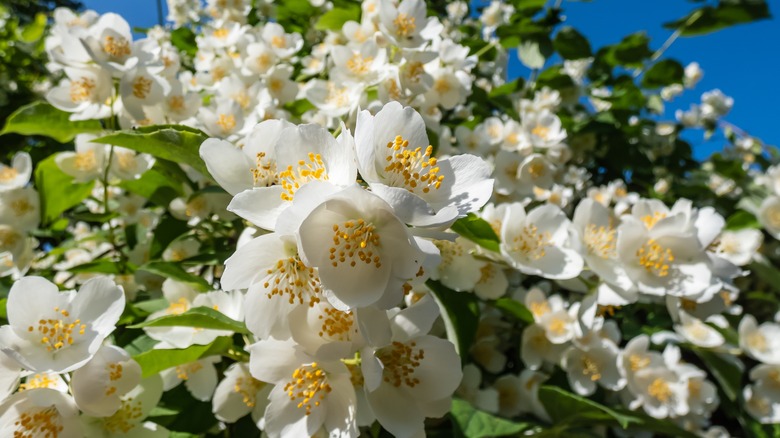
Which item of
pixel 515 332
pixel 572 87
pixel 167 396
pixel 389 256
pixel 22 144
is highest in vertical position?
pixel 389 256

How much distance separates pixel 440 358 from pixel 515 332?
3.28 ft

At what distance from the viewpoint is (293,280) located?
2.61ft

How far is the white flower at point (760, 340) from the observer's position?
200cm

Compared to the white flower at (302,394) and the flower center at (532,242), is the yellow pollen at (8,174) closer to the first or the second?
the white flower at (302,394)

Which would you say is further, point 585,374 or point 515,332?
point 515,332

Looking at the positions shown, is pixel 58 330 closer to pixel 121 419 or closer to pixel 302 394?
pixel 121 419

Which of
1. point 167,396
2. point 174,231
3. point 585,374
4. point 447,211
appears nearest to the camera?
point 447,211

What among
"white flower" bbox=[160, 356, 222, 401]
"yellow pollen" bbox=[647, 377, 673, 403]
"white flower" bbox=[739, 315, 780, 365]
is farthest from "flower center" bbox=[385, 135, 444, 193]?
"white flower" bbox=[739, 315, 780, 365]

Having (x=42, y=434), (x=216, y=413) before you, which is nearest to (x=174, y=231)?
(x=216, y=413)

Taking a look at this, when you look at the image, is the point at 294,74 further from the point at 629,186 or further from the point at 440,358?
the point at 629,186

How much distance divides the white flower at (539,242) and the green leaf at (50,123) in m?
1.21

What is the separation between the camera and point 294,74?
2.31 meters

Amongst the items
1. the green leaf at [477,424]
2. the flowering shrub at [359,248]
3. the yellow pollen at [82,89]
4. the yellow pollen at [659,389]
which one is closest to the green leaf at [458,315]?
the flowering shrub at [359,248]

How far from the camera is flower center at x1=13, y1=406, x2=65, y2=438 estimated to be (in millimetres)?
869
